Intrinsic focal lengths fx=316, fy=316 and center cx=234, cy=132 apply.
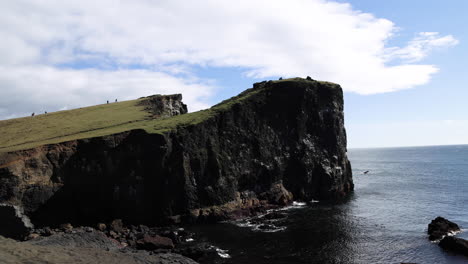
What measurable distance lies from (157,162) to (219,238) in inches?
825

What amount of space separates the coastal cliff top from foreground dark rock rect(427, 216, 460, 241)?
45417 millimetres

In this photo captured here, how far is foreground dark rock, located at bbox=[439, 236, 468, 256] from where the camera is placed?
1593 inches

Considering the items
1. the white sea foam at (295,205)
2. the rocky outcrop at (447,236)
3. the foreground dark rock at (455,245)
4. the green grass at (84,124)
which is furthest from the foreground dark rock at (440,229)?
the green grass at (84,124)

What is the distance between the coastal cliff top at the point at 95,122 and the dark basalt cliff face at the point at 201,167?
182 centimetres

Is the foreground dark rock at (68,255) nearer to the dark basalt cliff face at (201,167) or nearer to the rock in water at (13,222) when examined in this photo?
the rock in water at (13,222)

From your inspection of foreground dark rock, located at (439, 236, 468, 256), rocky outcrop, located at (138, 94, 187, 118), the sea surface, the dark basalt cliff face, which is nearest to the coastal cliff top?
rocky outcrop, located at (138, 94, 187, 118)

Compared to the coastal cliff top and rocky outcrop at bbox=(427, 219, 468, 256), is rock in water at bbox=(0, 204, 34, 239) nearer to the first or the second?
the coastal cliff top

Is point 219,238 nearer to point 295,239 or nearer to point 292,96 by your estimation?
point 295,239

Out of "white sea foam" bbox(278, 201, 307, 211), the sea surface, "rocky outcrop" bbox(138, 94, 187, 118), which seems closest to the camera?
the sea surface

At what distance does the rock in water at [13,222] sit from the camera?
159 feet

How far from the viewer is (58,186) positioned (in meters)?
56.0

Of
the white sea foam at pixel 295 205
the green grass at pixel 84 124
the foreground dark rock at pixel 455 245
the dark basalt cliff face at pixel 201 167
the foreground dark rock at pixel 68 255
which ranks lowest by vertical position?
the foreground dark rock at pixel 455 245

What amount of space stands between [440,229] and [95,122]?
74049mm

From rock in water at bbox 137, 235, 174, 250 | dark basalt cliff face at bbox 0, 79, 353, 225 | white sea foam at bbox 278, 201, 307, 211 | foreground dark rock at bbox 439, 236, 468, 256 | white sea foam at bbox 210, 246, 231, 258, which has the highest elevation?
dark basalt cliff face at bbox 0, 79, 353, 225
